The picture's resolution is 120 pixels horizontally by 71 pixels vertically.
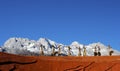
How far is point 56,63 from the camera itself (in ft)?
63.0

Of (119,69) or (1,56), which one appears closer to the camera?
(1,56)

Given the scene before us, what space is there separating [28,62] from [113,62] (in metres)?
6.68

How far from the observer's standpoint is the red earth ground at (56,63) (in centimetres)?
1667

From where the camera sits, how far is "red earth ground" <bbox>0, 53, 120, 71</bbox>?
16.7 m

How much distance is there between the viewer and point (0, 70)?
1617 cm

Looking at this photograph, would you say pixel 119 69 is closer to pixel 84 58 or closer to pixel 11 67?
pixel 84 58

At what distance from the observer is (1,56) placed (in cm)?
1631

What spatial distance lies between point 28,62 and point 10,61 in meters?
1.30

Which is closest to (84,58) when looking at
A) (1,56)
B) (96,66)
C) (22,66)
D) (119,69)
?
(96,66)

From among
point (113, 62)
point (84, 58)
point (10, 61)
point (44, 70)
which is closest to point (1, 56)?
point (10, 61)

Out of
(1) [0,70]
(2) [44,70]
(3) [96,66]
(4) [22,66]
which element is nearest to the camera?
(1) [0,70]

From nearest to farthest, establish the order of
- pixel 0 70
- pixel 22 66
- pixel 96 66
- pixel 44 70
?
pixel 0 70, pixel 22 66, pixel 44 70, pixel 96 66

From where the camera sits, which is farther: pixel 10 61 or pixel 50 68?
pixel 50 68

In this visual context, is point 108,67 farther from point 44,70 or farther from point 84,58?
point 44,70
